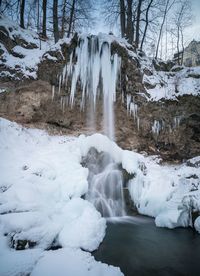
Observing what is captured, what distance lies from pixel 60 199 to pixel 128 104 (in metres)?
6.13

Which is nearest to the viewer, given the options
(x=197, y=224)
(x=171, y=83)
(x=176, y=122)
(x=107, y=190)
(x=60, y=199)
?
(x=60, y=199)

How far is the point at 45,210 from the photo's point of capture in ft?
18.9

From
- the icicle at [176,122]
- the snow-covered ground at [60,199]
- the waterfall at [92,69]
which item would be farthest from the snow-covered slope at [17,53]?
the icicle at [176,122]

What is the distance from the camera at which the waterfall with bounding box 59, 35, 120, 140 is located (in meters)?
10.5

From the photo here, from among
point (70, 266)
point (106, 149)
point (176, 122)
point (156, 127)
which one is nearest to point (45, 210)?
point (70, 266)

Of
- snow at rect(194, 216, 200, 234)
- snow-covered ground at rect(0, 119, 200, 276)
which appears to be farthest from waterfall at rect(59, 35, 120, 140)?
snow at rect(194, 216, 200, 234)

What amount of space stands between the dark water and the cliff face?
5.03 metres

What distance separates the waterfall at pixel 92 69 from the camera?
34.4ft

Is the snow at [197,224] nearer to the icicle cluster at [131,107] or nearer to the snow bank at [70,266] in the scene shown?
the snow bank at [70,266]

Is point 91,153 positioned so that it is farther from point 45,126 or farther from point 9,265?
point 9,265

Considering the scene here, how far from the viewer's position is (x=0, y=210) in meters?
5.34

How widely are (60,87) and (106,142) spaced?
356 cm

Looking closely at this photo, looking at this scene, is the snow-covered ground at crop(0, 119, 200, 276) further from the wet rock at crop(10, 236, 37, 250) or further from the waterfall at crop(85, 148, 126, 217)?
the waterfall at crop(85, 148, 126, 217)

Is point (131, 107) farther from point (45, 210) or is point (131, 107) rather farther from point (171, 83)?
point (45, 210)
